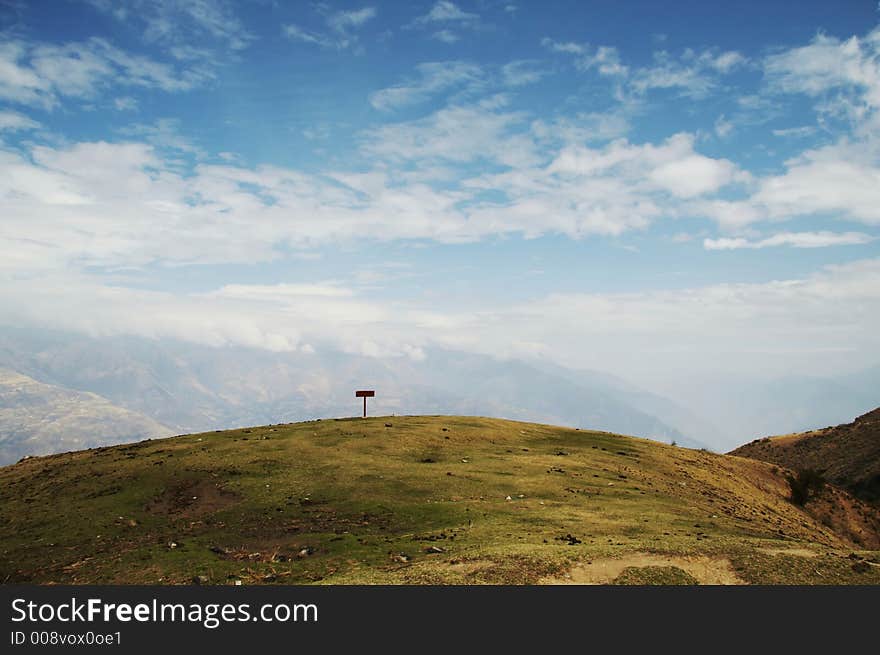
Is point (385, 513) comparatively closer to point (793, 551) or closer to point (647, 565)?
point (647, 565)

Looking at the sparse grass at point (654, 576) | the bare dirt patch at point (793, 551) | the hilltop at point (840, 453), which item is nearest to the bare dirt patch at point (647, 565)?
the sparse grass at point (654, 576)

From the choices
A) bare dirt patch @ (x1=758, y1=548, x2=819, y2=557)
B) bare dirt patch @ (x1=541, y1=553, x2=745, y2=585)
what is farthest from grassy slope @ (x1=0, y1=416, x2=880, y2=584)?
bare dirt patch @ (x1=541, y1=553, x2=745, y2=585)

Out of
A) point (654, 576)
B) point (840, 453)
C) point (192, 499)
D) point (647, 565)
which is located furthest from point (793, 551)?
point (840, 453)

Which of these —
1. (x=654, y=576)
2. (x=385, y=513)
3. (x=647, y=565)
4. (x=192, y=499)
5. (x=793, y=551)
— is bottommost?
(x=793, y=551)

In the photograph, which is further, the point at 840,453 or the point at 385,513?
the point at 840,453

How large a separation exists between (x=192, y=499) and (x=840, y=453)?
83767 millimetres

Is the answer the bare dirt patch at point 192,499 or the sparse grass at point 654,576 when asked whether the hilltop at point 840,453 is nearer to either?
the sparse grass at point 654,576

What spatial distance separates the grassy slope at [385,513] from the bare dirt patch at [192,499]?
5.0 inches

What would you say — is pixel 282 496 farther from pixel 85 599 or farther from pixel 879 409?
pixel 879 409

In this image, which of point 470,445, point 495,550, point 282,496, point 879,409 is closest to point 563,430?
point 470,445

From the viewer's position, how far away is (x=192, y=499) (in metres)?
31.7

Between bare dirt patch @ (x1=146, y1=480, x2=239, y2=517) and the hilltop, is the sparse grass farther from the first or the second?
the hilltop

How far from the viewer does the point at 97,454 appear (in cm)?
4475

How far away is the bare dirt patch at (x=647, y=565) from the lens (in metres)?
17.1
